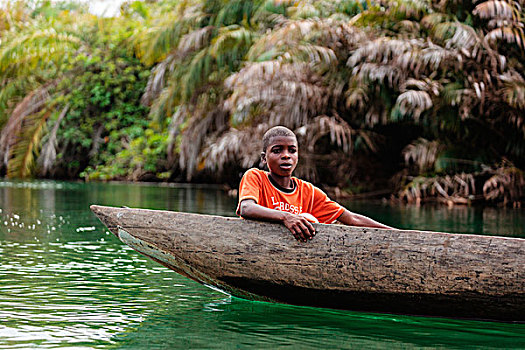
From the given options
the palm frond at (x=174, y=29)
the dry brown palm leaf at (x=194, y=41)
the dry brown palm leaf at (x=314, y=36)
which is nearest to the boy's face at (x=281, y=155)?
the dry brown palm leaf at (x=314, y=36)

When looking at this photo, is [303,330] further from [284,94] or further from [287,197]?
[284,94]

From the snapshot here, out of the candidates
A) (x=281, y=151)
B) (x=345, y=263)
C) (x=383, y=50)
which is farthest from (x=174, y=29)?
(x=345, y=263)

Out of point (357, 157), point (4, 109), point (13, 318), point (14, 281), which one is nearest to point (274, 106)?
point (357, 157)

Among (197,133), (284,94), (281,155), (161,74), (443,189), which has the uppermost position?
(161,74)

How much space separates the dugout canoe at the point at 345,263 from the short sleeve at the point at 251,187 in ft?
0.53

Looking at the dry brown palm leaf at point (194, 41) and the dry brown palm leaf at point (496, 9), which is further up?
the dry brown palm leaf at point (194, 41)

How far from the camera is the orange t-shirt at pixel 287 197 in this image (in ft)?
14.7

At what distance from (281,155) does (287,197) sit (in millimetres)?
270

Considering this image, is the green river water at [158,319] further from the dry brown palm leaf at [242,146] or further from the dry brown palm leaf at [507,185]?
the dry brown palm leaf at [242,146]

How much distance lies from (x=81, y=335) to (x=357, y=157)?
514 inches

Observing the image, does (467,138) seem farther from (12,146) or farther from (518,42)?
(12,146)

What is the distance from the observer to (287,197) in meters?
4.60

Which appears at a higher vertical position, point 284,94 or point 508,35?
point 508,35

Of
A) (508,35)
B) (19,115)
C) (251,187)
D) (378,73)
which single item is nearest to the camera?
(251,187)
